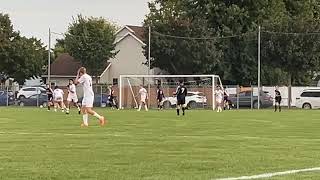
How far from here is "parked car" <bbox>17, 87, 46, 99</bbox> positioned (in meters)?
70.8

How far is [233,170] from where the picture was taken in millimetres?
11992

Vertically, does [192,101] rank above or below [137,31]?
below

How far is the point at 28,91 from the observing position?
73.0 meters

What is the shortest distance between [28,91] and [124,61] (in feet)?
64.5

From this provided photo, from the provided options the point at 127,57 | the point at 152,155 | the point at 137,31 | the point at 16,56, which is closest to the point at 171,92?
the point at 127,57

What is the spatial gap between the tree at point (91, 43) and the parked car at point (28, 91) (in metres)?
10.0

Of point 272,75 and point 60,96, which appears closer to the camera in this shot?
point 60,96

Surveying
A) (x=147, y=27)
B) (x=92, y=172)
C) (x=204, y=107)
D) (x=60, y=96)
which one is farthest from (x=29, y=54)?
(x=92, y=172)

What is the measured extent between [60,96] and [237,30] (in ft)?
113

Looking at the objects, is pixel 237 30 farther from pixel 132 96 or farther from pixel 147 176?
pixel 147 176

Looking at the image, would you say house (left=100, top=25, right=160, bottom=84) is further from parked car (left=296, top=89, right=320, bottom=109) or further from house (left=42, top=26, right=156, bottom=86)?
parked car (left=296, top=89, right=320, bottom=109)

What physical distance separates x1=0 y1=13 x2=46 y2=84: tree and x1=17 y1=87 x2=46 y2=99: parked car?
1200 cm

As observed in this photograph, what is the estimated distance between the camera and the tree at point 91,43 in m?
81.9

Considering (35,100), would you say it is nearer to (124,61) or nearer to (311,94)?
(124,61)
